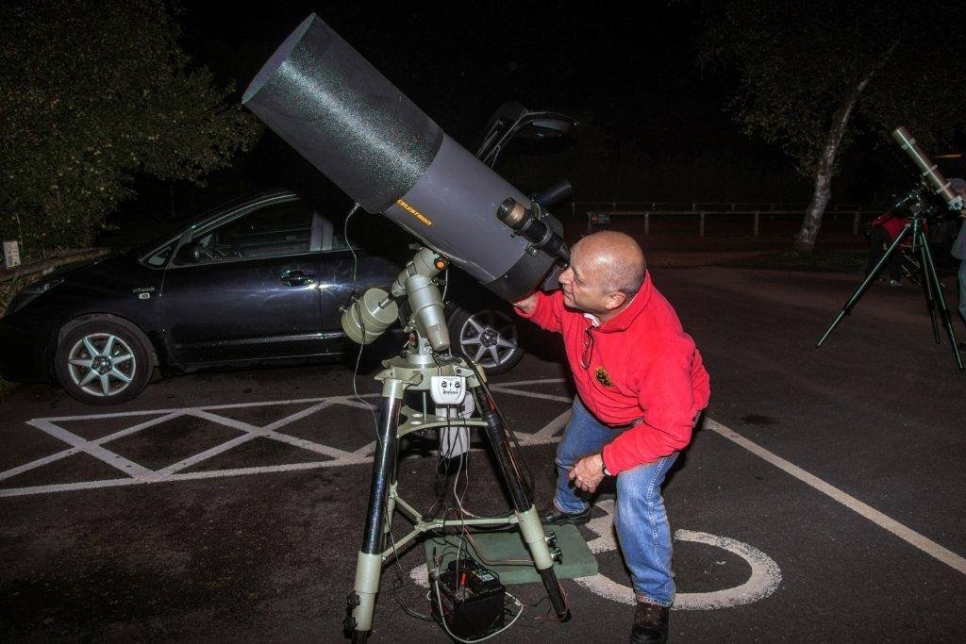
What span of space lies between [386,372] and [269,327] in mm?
3696

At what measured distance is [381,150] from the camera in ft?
6.86

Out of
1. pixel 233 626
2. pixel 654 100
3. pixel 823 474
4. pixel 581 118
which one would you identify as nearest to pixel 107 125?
pixel 233 626

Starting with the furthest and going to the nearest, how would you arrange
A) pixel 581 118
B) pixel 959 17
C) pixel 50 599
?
pixel 581 118
pixel 959 17
pixel 50 599

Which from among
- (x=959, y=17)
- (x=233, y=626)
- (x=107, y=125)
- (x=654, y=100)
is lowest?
(x=233, y=626)

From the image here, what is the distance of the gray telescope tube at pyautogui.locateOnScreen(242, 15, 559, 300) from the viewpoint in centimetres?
200

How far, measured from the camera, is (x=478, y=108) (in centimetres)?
3316

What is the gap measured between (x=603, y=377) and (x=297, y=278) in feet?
12.3

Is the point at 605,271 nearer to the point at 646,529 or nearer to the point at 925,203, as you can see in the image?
the point at 646,529

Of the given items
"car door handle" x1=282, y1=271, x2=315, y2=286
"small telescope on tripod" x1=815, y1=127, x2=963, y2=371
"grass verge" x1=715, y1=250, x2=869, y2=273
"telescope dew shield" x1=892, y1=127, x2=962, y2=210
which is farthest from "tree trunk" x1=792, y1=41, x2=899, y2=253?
"car door handle" x1=282, y1=271, x2=315, y2=286

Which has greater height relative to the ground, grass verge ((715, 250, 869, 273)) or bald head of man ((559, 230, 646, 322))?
bald head of man ((559, 230, 646, 322))

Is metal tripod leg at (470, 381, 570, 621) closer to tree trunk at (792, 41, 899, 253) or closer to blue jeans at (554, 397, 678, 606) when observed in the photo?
blue jeans at (554, 397, 678, 606)

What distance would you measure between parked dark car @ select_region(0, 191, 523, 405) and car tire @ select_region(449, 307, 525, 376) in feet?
1.30

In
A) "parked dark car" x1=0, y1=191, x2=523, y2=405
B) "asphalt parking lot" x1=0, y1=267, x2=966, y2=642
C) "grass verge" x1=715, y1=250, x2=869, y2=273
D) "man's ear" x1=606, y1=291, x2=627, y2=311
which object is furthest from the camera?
"grass verge" x1=715, y1=250, x2=869, y2=273

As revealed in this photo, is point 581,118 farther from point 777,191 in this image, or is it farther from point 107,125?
point 107,125
